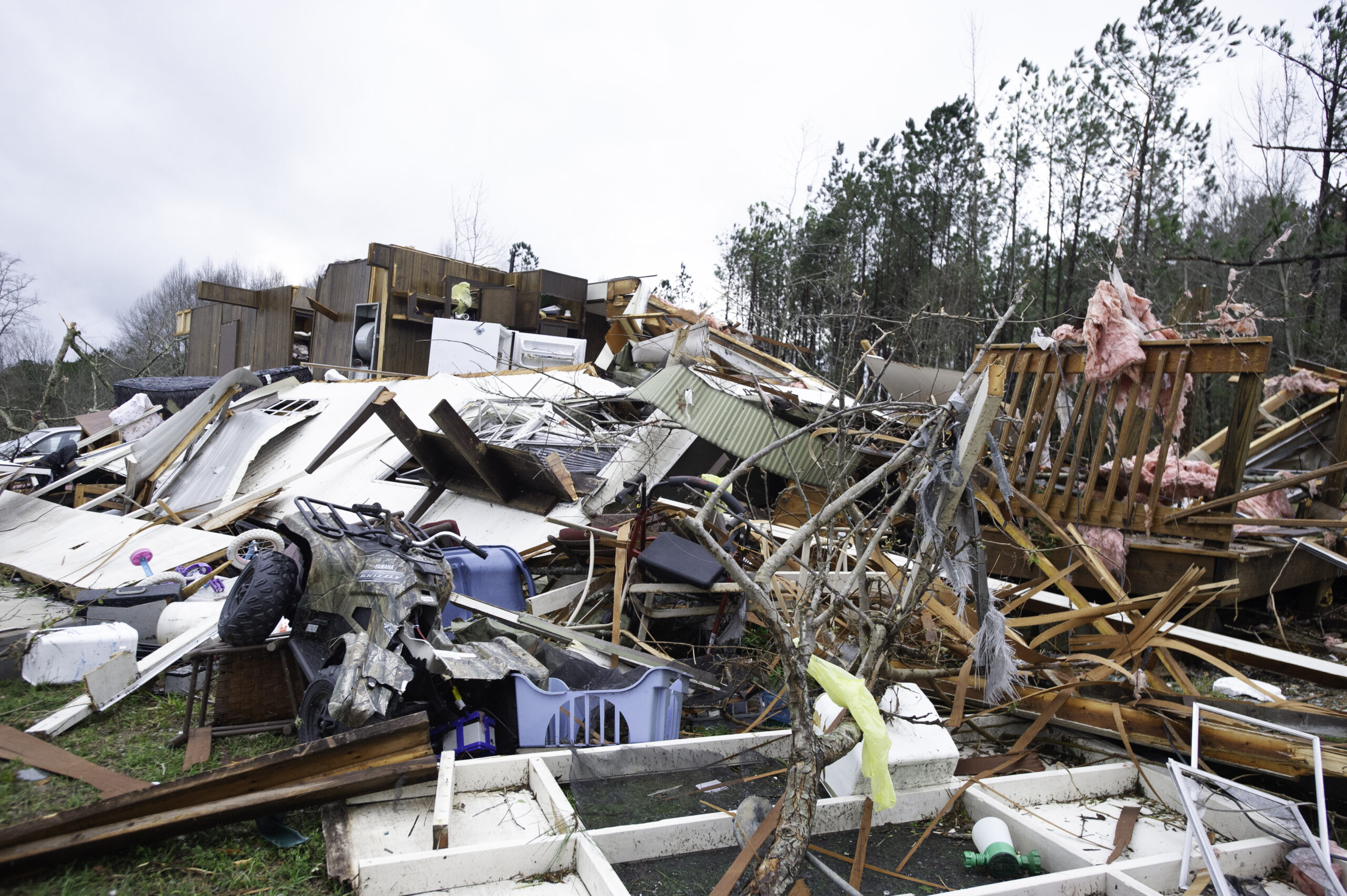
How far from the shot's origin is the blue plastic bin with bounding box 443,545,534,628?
191 inches

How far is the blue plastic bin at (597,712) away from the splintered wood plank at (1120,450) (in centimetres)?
393

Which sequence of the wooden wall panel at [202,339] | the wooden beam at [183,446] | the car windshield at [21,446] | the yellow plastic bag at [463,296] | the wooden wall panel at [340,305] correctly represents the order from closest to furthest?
the wooden beam at [183,446] → the car windshield at [21,446] → the yellow plastic bag at [463,296] → the wooden wall panel at [340,305] → the wooden wall panel at [202,339]

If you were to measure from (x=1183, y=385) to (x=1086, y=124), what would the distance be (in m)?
13.1

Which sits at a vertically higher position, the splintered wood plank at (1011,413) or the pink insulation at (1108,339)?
the pink insulation at (1108,339)

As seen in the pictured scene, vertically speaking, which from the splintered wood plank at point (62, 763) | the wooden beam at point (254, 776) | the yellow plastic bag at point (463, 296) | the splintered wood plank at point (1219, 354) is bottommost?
the splintered wood plank at point (62, 763)

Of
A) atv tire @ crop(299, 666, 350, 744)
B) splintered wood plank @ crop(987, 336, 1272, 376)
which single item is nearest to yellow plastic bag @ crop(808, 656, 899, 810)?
atv tire @ crop(299, 666, 350, 744)

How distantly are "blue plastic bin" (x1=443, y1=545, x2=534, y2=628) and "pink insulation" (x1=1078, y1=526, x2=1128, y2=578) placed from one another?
427 cm

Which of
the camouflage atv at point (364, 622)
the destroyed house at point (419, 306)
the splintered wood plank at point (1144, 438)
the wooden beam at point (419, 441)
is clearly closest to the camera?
the camouflage atv at point (364, 622)

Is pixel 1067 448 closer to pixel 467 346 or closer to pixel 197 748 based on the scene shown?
pixel 197 748

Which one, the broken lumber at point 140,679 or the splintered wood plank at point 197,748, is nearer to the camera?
the splintered wood plank at point 197,748

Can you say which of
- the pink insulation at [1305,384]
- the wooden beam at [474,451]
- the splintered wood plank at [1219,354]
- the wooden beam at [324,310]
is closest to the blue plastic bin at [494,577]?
the wooden beam at [474,451]

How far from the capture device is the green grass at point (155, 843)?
7.99ft

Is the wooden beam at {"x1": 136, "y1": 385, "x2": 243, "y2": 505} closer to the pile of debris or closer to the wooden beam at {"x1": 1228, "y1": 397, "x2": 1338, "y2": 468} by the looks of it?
the pile of debris

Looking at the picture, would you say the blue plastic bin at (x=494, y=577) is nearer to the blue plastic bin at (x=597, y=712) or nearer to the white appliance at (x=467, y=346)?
the blue plastic bin at (x=597, y=712)
